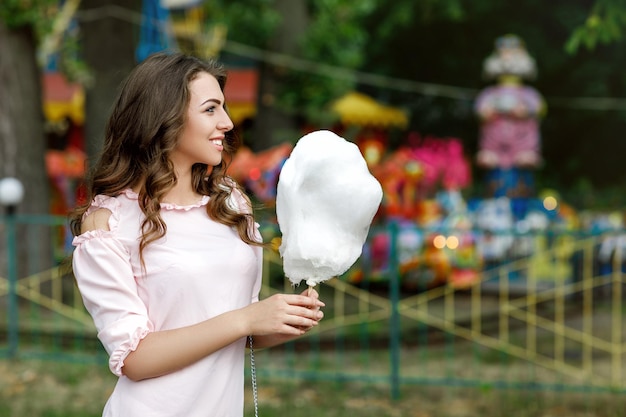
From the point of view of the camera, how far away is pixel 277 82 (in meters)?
13.3

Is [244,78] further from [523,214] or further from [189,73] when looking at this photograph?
[189,73]

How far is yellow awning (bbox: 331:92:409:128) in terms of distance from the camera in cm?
1449

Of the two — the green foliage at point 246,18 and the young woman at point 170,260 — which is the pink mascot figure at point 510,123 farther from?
the young woman at point 170,260

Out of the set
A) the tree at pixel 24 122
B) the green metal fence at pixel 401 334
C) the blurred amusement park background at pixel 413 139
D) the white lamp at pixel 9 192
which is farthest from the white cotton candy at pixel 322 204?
the tree at pixel 24 122

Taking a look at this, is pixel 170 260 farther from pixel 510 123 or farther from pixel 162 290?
pixel 510 123

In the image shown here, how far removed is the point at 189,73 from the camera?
237 cm

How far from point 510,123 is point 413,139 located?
715 cm

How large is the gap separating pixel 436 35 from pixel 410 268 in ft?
38.5

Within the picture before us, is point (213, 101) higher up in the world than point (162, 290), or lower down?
higher up

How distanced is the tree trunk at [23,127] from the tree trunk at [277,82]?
450 centimetres

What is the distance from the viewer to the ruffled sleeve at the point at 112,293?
2.25 m

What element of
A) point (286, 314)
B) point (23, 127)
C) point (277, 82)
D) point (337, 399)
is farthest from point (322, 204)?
point (277, 82)

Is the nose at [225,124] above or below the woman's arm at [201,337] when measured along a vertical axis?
above

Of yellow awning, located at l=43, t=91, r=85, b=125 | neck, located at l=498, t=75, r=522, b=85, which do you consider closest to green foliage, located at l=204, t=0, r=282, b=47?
yellow awning, located at l=43, t=91, r=85, b=125
